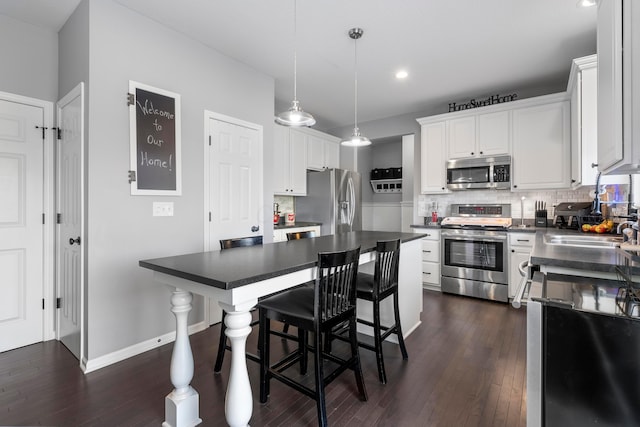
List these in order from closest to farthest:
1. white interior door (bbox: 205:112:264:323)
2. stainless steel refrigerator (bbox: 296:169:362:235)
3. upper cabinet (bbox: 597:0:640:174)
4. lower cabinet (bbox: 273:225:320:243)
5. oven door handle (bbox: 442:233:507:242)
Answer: upper cabinet (bbox: 597:0:640:174), white interior door (bbox: 205:112:264:323), oven door handle (bbox: 442:233:507:242), lower cabinet (bbox: 273:225:320:243), stainless steel refrigerator (bbox: 296:169:362:235)

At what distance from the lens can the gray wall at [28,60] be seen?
8.13 ft

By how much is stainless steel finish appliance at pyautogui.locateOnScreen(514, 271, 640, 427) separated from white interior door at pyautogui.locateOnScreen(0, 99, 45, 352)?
3.59 metres

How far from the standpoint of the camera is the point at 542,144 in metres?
3.75

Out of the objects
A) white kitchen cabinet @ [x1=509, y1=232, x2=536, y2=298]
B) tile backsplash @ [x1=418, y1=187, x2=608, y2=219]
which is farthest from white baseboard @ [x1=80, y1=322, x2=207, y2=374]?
tile backsplash @ [x1=418, y1=187, x2=608, y2=219]

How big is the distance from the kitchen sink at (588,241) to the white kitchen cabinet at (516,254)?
40.8 inches

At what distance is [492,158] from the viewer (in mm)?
4055

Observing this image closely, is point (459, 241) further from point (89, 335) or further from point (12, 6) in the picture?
point (12, 6)

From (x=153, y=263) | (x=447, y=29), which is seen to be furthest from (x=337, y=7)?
(x=153, y=263)

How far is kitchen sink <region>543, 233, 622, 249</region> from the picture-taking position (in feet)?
7.14

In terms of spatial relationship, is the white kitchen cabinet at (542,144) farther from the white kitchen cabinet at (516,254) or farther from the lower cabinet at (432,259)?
the lower cabinet at (432,259)

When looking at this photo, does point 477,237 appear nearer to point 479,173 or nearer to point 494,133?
point 479,173

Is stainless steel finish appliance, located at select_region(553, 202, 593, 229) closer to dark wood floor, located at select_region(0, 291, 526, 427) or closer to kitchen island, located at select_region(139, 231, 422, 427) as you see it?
dark wood floor, located at select_region(0, 291, 526, 427)

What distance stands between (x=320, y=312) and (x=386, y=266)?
2.60 feet

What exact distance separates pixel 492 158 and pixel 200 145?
11.8ft
